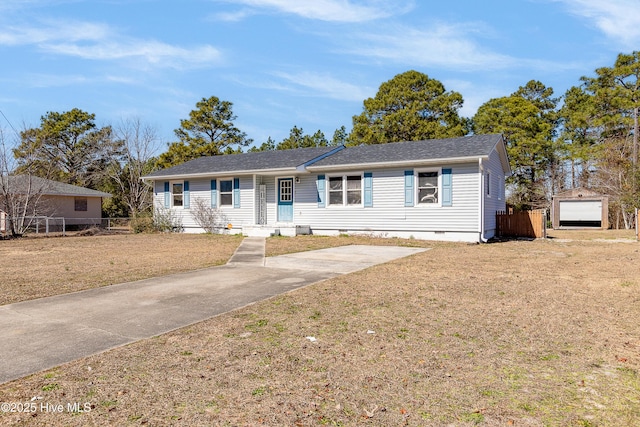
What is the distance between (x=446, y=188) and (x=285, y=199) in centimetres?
780

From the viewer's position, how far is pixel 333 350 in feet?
13.0

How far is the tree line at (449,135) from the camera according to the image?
30484 millimetres

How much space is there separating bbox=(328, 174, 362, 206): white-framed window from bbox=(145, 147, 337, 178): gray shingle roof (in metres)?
1.84

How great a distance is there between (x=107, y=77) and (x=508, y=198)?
28.8 m

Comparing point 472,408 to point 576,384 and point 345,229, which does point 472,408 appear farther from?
point 345,229

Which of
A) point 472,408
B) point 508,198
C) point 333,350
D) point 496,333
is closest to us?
point 472,408

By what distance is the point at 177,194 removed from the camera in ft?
74.9

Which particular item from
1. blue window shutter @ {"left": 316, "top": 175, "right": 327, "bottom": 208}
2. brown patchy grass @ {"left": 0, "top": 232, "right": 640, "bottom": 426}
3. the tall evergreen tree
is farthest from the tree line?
brown patchy grass @ {"left": 0, "top": 232, "right": 640, "bottom": 426}

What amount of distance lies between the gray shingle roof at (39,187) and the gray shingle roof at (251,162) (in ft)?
18.9

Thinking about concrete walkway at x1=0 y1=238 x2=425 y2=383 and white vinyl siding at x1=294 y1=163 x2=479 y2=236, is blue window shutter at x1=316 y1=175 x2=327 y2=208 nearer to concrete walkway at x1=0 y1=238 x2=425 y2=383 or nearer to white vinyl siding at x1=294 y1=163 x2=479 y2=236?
white vinyl siding at x1=294 y1=163 x2=479 y2=236

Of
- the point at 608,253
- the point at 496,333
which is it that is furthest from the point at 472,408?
the point at 608,253

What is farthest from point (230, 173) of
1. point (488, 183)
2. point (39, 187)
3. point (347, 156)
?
point (39, 187)

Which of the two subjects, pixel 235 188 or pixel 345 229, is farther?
pixel 235 188

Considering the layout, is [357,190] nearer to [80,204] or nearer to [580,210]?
[580,210]
